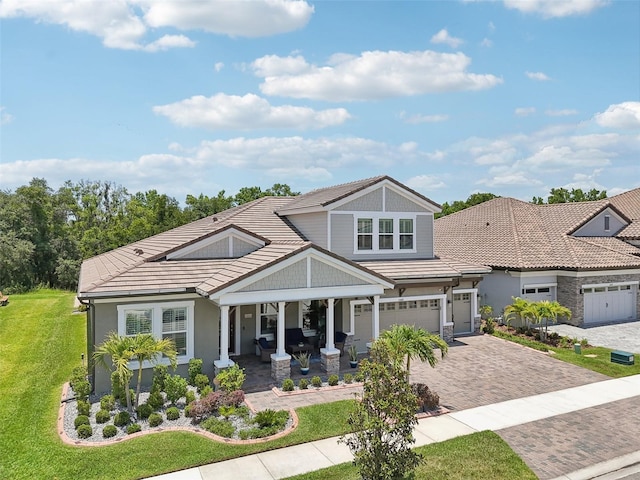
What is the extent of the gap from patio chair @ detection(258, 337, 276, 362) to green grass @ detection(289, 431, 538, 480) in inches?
303

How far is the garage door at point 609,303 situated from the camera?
82.0 ft

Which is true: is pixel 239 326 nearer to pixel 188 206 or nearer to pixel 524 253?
pixel 524 253

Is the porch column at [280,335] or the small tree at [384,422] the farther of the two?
the porch column at [280,335]

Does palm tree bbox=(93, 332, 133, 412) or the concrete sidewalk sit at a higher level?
palm tree bbox=(93, 332, 133, 412)

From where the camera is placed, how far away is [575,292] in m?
24.5

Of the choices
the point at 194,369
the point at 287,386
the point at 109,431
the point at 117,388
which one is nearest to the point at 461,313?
the point at 287,386

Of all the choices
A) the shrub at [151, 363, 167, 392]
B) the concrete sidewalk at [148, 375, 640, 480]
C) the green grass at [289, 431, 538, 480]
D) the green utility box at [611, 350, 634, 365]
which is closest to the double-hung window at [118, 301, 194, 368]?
the shrub at [151, 363, 167, 392]

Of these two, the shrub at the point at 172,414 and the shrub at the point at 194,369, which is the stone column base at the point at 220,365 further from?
the shrub at the point at 172,414

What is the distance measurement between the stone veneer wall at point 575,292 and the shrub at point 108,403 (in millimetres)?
22219

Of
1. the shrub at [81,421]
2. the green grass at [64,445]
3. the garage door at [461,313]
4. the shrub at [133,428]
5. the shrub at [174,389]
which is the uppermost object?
the garage door at [461,313]

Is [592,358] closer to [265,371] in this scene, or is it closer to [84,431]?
[265,371]

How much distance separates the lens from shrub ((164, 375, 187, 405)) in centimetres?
1280

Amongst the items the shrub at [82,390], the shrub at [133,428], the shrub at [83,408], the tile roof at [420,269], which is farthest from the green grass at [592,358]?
the shrub at [82,390]

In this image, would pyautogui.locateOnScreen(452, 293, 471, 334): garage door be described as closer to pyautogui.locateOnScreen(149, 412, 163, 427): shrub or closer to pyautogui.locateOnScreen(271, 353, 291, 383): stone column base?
pyautogui.locateOnScreen(271, 353, 291, 383): stone column base
